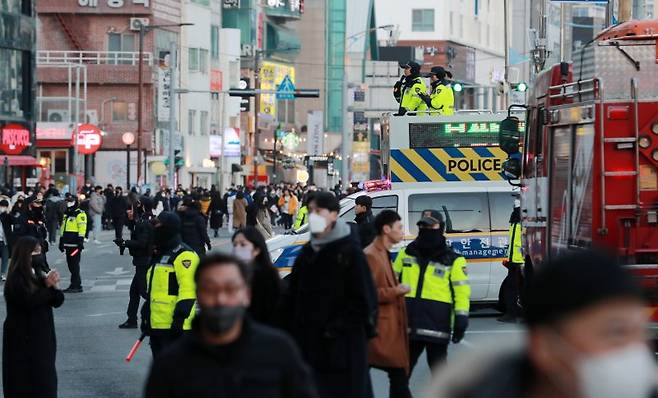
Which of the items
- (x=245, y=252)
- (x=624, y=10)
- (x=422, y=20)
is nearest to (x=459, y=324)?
(x=245, y=252)

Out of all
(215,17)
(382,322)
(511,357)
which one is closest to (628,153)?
(382,322)

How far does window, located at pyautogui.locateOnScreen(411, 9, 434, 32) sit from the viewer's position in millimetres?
159250

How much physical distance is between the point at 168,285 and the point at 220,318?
7.34m

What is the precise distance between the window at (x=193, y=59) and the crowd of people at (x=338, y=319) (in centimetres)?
6930

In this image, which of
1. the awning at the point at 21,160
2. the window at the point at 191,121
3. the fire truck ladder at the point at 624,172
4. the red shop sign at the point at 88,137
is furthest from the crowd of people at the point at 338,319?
the window at the point at 191,121

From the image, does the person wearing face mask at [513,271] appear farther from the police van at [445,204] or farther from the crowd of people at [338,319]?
the police van at [445,204]

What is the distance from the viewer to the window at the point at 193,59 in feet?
296

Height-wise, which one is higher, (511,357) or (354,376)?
(511,357)

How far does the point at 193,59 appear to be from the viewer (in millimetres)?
90875

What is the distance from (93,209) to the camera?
168 feet

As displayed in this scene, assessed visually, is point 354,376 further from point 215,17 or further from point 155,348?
point 215,17

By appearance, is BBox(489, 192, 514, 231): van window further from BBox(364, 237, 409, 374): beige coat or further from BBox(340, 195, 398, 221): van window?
BBox(364, 237, 409, 374): beige coat

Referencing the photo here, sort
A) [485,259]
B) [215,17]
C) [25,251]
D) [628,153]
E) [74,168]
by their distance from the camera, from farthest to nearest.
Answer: [215,17]
[74,168]
[485,259]
[628,153]
[25,251]

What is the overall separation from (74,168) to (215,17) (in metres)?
22.4
